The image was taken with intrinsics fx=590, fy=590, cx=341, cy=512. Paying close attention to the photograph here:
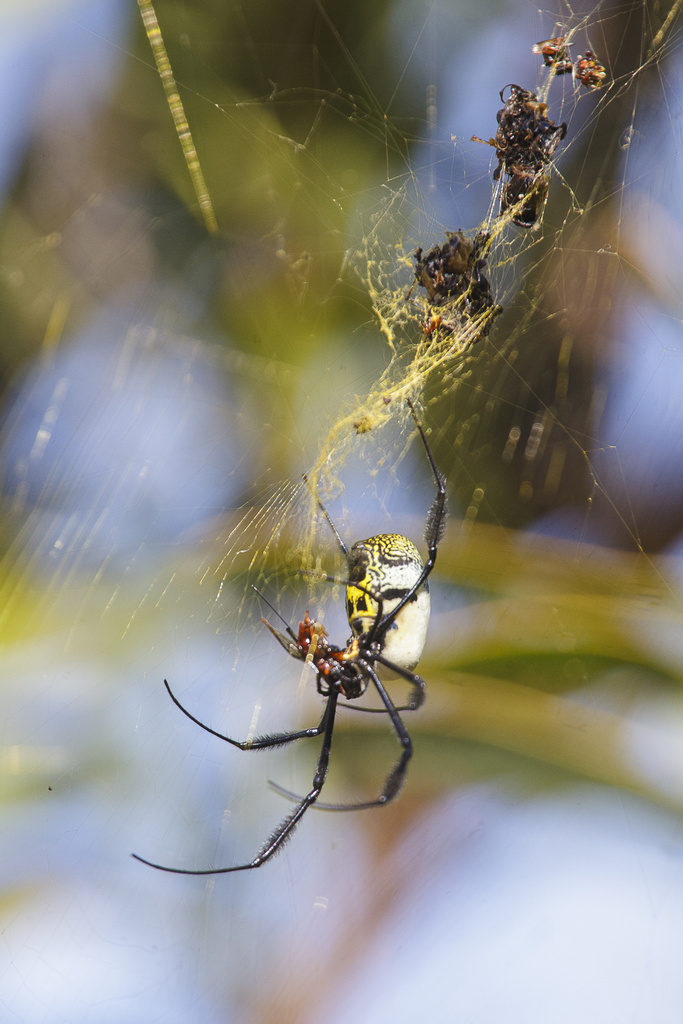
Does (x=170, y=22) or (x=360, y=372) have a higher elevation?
(x=170, y=22)

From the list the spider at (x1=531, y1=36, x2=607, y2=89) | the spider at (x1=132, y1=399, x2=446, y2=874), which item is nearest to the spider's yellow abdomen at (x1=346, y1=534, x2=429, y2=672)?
the spider at (x1=132, y1=399, x2=446, y2=874)

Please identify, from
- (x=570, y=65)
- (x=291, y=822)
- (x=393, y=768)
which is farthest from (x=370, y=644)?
(x=570, y=65)

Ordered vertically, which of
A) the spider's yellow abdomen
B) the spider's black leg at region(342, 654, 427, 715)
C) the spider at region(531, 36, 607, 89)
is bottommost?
the spider's black leg at region(342, 654, 427, 715)

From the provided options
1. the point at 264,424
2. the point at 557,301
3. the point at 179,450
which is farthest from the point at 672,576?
the point at 179,450

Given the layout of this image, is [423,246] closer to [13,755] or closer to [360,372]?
[360,372]

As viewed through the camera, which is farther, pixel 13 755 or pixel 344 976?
pixel 344 976

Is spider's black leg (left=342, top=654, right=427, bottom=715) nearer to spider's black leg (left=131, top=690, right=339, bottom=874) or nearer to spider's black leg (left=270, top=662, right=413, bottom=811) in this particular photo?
spider's black leg (left=270, top=662, right=413, bottom=811)

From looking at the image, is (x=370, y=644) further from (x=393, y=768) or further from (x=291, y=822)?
(x=291, y=822)
